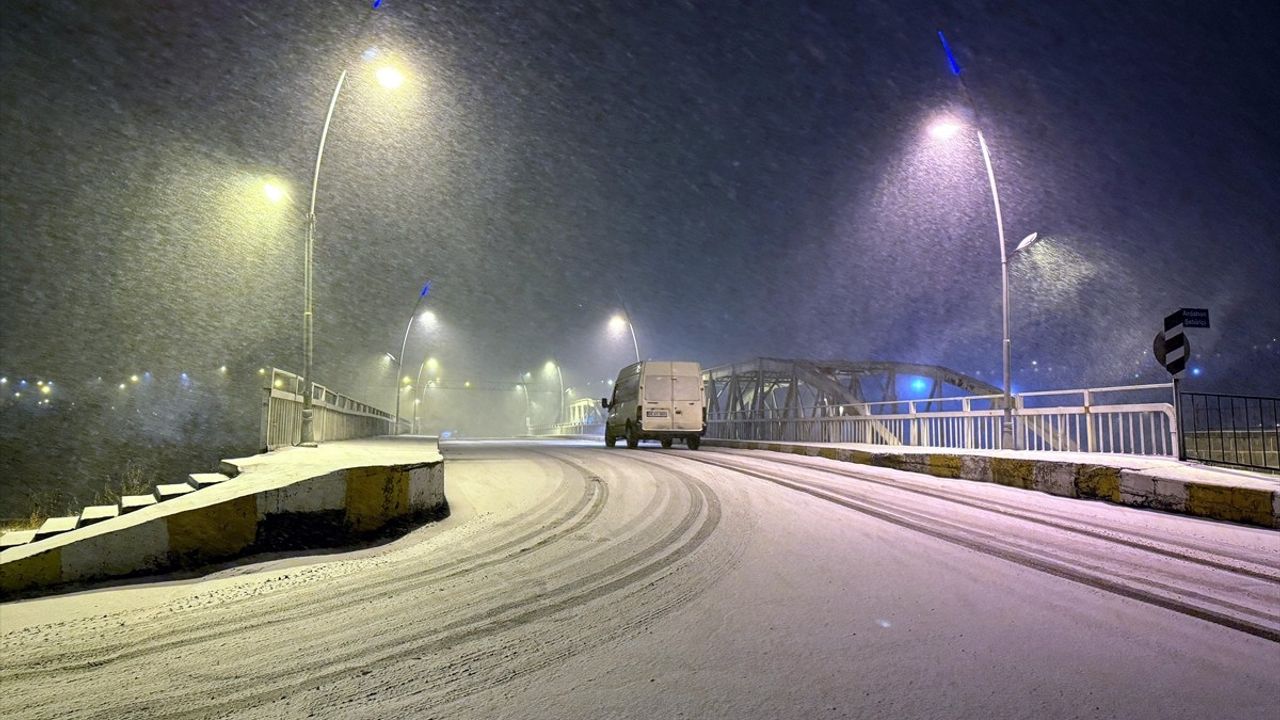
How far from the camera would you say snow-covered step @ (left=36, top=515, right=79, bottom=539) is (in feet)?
21.6

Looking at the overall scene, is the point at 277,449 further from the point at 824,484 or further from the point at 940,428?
the point at 940,428

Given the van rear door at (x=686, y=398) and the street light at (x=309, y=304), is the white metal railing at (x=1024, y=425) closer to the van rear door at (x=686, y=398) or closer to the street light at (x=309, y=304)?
the van rear door at (x=686, y=398)

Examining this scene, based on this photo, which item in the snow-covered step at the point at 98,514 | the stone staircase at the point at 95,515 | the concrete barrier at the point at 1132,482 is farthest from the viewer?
Result: the concrete barrier at the point at 1132,482

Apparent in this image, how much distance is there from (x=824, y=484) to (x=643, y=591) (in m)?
6.70

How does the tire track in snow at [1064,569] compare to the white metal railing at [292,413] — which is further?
the white metal railing at [292,413]

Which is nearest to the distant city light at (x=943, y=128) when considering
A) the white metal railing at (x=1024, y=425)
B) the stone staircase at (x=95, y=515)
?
the white metal railing at (x=1024, y=425)

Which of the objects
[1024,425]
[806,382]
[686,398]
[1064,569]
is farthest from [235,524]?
[806,382]

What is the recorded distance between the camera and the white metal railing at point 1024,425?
39.3 feet

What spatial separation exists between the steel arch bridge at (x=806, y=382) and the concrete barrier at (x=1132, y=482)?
36.3 ft

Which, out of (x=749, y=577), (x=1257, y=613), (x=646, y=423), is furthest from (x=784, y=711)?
(x=646, y=423)

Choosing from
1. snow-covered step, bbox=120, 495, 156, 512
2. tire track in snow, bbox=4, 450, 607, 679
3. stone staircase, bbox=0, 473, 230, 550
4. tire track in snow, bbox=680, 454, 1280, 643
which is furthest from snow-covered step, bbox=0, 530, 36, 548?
tire track in snow, bbox=680, 454, 1280, 643

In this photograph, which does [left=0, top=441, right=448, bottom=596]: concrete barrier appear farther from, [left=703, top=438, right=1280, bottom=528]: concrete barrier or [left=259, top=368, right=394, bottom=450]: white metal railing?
[left=703, top=438, right=1280, bottom=528]: concrete barrier

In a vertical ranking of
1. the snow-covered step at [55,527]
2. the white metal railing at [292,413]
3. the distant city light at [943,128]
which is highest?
the distant city light at [943,128]

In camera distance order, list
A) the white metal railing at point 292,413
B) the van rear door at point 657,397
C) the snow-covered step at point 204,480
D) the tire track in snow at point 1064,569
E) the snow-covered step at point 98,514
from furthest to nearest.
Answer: the van rear door at point 657,397 < the white metal railing at point 292,413 < the snow-covered step at point 204,480 < the snow-covered step at point 98,514 < the tire track in snow at point 1064,569
